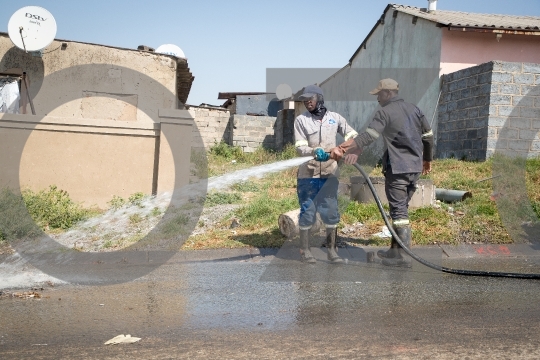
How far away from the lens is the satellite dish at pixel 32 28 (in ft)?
45.1

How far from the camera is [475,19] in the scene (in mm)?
17219

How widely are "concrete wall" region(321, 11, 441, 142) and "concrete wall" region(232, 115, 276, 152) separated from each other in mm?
2971

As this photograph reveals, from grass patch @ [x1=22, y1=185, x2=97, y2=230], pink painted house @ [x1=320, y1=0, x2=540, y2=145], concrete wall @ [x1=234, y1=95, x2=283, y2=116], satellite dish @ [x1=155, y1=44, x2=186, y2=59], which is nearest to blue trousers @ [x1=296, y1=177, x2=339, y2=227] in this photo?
grass patch @ [x1=22, y1=185, x2=97, y2=230]

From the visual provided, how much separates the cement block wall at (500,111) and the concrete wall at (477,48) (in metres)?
3.65

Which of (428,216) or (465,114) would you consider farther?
(465,114)

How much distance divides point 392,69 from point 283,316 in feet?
52.1

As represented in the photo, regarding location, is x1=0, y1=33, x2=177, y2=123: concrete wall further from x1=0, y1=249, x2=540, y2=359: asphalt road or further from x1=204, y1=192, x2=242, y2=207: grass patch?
x1=0, y1=249, x2=540, y2=359: asphalt road

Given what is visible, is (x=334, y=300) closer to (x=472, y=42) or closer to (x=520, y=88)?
(x=520, y=88)

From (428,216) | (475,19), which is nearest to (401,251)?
(428,216)

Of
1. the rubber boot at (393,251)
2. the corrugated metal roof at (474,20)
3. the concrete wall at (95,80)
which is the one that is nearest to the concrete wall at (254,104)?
the corrugated metal roof at (474,20)

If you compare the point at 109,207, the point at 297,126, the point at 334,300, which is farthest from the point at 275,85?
the point at 334,300

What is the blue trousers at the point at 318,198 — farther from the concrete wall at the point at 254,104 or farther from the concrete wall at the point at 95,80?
the concrete wall at the point at 254,104

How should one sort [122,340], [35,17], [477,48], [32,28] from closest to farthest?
[122,340]
[35,17]
[32,28]
[477,48]

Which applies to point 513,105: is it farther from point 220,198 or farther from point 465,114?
point 220,198
